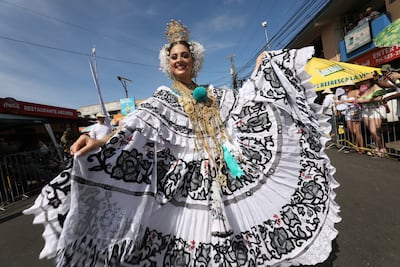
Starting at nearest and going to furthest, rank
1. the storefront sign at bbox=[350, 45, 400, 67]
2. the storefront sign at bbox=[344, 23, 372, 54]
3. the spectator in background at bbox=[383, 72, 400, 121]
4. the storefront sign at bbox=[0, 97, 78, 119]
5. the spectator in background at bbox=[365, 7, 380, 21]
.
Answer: the spectator in background at bbox=[383, 72, 400, 121]
the storefront sign at bbox=[0, 97, 78, 119]
the storefront sign at bbox=[350, 45, 400, 67]
the spectator in background at bbox=[365, 7, 380, 21]
the storefront sign at bbox=[344, 23, 372, 54]

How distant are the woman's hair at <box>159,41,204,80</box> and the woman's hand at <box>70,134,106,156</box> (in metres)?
0.96

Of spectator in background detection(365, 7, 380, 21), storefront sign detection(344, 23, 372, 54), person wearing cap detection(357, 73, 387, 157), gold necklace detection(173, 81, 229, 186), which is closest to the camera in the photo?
gold necklace detection(173, 81, 229, 186)

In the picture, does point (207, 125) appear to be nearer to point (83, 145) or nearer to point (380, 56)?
point (83, 145)

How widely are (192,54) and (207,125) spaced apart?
0.72 meters

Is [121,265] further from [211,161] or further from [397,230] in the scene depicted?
[397,230]

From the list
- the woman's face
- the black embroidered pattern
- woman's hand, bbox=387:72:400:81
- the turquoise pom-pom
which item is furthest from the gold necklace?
woman's hand, bbox=387:72:400:81

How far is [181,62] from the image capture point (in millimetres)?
1797

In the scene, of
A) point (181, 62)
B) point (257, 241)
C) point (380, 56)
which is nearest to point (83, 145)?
point (181, 62)

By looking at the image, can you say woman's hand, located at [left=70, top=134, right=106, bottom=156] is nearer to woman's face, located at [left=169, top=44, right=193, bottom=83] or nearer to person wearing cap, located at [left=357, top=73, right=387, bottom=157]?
woman's face, located at [left=169, top=44, right=193, bottom=83]

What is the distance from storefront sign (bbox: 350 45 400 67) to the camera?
8.02 meters

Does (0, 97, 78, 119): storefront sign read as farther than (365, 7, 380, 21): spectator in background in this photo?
No

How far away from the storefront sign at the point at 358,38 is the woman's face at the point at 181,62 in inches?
419

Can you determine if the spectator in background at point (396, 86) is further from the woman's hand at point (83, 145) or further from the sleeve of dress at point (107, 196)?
the woman's hand at point (83, 145)

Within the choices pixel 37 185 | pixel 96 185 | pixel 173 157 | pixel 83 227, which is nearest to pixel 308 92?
pixel 173 157
